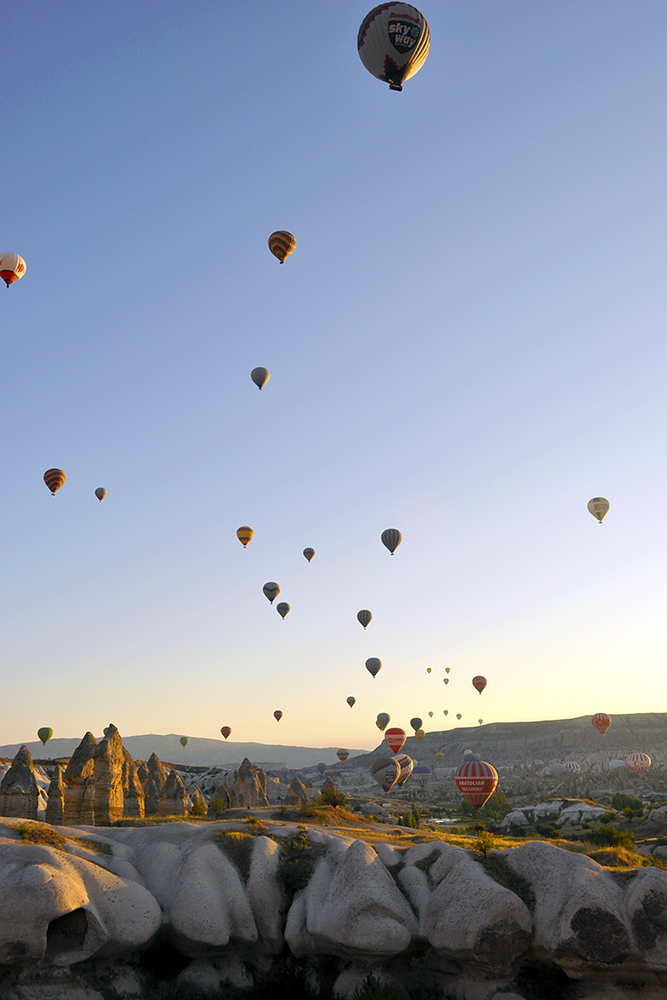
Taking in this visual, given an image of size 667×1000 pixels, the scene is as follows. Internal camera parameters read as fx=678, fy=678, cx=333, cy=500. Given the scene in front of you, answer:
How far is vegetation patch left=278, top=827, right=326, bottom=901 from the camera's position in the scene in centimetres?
2209

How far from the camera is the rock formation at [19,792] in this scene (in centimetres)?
3139

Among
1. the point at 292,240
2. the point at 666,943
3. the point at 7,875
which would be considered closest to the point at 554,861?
the point at 666,943

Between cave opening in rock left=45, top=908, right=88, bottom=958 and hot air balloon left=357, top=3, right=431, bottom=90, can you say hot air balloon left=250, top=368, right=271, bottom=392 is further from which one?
cave opening in rock left=45, top=908, right=88, bottom=958

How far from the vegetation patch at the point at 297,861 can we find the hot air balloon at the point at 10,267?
3939 centimetres

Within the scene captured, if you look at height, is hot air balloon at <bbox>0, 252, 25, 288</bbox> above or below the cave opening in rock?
above

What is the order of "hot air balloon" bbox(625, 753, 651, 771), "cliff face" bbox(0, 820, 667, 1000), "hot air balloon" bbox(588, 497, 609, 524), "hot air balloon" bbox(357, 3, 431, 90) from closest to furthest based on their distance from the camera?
"cliff face" bbox(0, 820, 667, 1000) → "hot air balloon" bbox(357, 3, 431, 90) → "hot air balloon" bbox(588, 497, 609, 524) → "hot air balloon" bbox(625, 753, 651, 771)

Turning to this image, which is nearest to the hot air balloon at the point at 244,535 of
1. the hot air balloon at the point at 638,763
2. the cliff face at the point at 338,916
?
the cliff face at the point at 338,916

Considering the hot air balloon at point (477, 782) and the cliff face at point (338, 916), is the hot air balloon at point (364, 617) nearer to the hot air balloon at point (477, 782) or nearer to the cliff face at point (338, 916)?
the hot air balloon at point (477, 782)

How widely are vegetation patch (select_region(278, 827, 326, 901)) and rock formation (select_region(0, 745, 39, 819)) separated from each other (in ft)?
47.2

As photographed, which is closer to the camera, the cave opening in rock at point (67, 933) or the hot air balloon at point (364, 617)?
the cave opening in rock at point (67, 933)

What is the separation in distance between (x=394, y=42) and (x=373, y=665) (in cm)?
5594

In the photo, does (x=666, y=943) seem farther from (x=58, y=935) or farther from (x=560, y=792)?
(x=560, y=792)

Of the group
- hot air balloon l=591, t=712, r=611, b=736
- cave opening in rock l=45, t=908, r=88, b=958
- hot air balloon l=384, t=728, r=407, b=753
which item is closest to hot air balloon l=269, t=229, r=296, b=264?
cave opening in rock l=45, t=908, r=88, b=958

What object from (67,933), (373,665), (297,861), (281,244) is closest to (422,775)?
(373,665)
